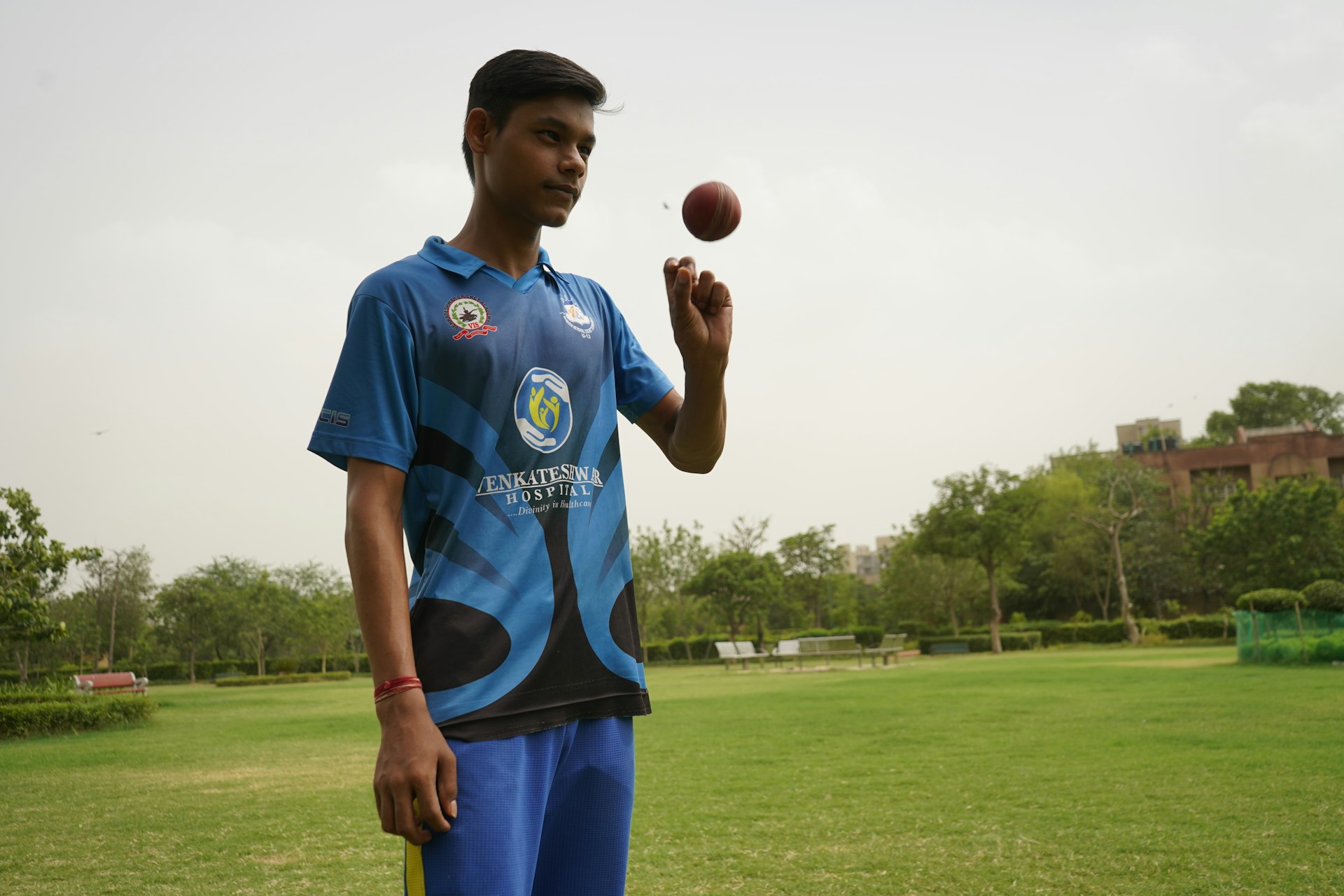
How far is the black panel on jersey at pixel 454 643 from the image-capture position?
1.76 m

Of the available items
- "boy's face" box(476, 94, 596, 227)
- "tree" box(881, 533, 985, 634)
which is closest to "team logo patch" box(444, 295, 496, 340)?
"boy's face" box(476, 94, 596, 227)

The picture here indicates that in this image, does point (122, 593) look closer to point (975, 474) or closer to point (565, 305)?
point (975, 474)

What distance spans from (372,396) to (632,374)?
0.70m

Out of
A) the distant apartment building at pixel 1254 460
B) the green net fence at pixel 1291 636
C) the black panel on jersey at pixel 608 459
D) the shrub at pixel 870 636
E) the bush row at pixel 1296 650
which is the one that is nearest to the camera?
the black panel on jersey at pixel 608 459

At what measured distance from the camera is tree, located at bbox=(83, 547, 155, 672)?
2131 inches

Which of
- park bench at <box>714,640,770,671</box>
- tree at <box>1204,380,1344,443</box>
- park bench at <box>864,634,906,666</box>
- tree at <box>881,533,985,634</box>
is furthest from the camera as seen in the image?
tree at <box>1204,380,1344,443</box>

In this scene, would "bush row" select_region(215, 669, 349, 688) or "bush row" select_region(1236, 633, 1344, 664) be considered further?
"bush row" select_region(215, 669, 349, 688)

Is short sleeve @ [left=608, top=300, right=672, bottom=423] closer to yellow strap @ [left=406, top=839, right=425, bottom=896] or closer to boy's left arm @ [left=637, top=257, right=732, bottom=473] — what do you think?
boy's left arm @ [left=637, top=257, right=732, bottom=473]

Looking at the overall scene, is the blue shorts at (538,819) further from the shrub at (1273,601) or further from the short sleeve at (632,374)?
the shrub at (1273,601)

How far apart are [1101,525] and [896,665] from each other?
76.6 ft

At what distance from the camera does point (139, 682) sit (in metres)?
33.2

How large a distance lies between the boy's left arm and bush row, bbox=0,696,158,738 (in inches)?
755

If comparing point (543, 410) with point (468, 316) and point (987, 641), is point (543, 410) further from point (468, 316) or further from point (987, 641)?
point (987, 641)

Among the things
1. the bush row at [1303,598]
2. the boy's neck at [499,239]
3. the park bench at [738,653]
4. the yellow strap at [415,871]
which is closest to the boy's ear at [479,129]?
the boy's neck at [499,239]
